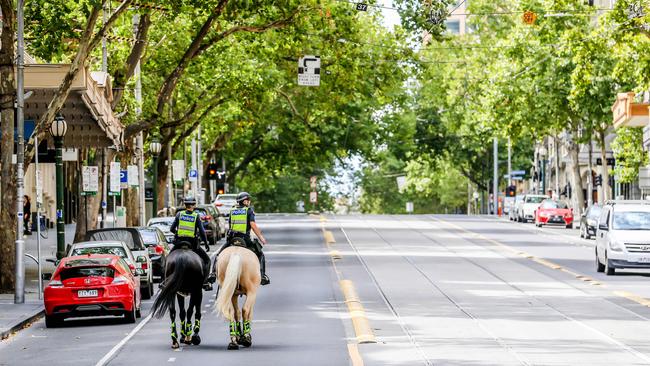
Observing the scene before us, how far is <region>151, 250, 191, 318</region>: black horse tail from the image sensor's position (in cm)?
2086

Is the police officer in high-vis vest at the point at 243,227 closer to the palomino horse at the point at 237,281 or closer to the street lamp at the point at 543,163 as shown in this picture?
the palomino horse at the point at 237,281

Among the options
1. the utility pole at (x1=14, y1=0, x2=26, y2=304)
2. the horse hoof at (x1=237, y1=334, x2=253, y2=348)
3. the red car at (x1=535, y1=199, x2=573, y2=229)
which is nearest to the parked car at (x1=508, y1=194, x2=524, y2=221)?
the red car at (x1=535, y1=199, x2=573, y2=229)

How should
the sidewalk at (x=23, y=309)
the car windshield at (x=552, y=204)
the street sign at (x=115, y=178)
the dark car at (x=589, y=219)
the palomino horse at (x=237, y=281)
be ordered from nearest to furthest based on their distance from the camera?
the palomino horse at (x=237, y=281), the sidewalk at (x=23, y=309), the street sign at (x=115, y=178), the dark car at (x=589, y=219), the car windshield at (x=552, y=204)

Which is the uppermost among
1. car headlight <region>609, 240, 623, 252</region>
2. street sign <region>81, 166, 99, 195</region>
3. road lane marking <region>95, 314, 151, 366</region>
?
street sign <region>81, 166, 99, 195</region>

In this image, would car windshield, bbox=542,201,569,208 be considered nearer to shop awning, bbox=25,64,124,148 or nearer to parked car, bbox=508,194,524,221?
parked car, bbox=508,194,524,221

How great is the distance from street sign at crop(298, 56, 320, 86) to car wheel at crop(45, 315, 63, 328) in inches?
1042

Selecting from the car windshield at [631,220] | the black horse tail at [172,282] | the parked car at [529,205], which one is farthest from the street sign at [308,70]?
the parked car at [529,205]

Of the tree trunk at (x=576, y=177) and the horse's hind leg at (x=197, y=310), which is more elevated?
the tree trunk at (x=576, y=177)

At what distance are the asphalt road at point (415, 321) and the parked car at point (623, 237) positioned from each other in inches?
22.0

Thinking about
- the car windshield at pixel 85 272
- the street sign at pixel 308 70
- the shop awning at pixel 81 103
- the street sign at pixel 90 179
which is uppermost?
the street sign at pixel 308 70

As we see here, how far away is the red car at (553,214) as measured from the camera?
7919 centimetres

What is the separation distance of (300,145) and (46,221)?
56.4ft

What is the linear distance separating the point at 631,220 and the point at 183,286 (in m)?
20.6

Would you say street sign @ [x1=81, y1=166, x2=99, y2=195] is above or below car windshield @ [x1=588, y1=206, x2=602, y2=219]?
above
